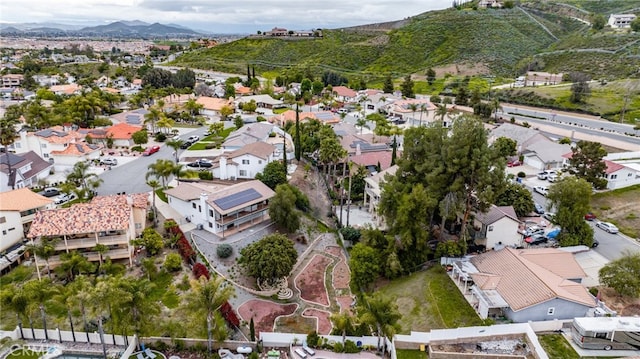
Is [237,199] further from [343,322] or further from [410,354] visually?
[410,354]

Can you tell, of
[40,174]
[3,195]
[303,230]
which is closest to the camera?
[3,195]

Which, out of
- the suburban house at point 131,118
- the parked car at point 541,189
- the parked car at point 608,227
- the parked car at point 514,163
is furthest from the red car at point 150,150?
the parked car at point 608,227

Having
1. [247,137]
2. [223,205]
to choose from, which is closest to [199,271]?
[223,205]

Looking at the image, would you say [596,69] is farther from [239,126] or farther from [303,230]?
[303,230]

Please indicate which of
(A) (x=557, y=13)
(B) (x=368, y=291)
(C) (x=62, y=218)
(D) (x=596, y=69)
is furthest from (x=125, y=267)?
(A) (x=557, y=13)

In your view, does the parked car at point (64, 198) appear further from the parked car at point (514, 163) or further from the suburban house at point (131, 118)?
the parked car at point (514, 163)

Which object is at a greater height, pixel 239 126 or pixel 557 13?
pixel 557 13
